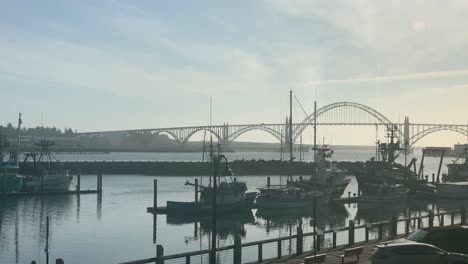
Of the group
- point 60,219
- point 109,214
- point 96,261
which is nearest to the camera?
point 96,261

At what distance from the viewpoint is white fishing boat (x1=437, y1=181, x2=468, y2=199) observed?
82.7m

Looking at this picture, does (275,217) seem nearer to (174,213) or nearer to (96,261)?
(174,213)

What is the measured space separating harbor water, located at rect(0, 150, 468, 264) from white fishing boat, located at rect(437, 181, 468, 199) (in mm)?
1350

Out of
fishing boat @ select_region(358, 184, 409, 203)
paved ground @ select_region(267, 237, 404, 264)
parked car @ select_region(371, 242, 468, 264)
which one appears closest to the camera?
parked car @ select_region(371, 242, 468, 264)

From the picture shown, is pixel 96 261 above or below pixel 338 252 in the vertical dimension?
below

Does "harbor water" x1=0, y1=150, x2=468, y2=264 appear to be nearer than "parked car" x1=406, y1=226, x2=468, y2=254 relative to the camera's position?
No

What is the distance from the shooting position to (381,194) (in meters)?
76.4

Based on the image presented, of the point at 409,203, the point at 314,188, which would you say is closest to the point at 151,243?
the point at 314,188

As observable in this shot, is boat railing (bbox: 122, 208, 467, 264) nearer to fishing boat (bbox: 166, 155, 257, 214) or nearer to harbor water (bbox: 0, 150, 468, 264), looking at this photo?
harbor water (bbox: 0, 150, 468, 264)

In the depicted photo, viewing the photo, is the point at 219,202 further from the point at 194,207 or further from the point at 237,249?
the point at 237,249

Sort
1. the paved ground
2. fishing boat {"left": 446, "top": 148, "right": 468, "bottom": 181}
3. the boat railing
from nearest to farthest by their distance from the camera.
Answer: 1. the paved ground
2. the boat railing
3. fishing boat {"left": 446, "top": 148, "right": 468, "bottom": 181}

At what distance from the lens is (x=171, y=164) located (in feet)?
466

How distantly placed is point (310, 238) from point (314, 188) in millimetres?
28189

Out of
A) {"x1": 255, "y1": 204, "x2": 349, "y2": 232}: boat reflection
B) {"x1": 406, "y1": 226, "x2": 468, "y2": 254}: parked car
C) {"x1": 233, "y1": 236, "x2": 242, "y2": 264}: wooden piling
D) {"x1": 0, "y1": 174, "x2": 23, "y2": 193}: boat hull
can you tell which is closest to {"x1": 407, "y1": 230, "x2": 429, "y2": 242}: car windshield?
{"x1": 406, "y1": 226, "x2": 468, "y2": 254}: parked car
